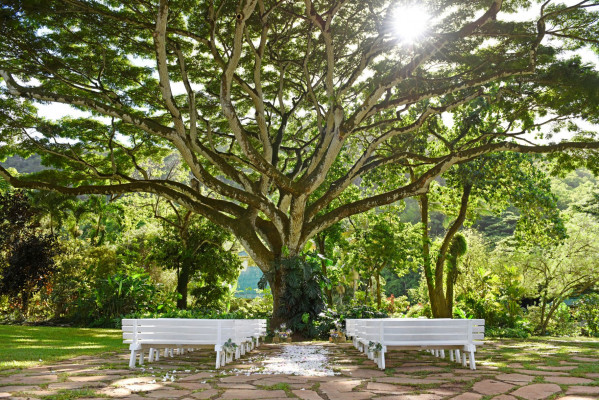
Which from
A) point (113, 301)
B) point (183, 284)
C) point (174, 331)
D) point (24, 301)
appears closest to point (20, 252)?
point (24, 301)

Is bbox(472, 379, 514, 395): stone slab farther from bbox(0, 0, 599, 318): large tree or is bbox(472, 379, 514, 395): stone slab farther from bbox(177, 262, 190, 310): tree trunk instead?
bbox(177, 262, 190, 310): tree trunk

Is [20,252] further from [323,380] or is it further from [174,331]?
[323,380]

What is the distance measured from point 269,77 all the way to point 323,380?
10.6 metres

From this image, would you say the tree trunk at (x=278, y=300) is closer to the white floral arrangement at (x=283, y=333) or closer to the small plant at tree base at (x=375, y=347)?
the white floral arrangement at (x=283, y=333)

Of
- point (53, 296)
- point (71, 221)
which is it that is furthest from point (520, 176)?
point (71, 221)

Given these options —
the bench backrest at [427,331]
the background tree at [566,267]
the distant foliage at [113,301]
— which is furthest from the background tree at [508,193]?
the distant foliage at [113,301]

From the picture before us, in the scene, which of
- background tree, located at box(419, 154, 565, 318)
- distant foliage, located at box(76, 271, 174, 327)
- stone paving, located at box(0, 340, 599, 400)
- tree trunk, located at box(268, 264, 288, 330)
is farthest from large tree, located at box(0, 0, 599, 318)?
stone paving, located at box(0, 340, 599, 400)

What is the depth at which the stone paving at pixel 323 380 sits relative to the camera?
4340mm

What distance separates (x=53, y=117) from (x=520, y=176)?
46.4 ft

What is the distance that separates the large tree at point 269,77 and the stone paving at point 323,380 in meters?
5.50

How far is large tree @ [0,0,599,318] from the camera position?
10188mm

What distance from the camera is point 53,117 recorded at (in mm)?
14102

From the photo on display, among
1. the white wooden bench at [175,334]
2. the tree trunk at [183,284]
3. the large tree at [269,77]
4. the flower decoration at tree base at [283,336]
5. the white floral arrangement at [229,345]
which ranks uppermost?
the large tree at [269,77]

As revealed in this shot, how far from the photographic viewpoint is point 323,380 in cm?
521
